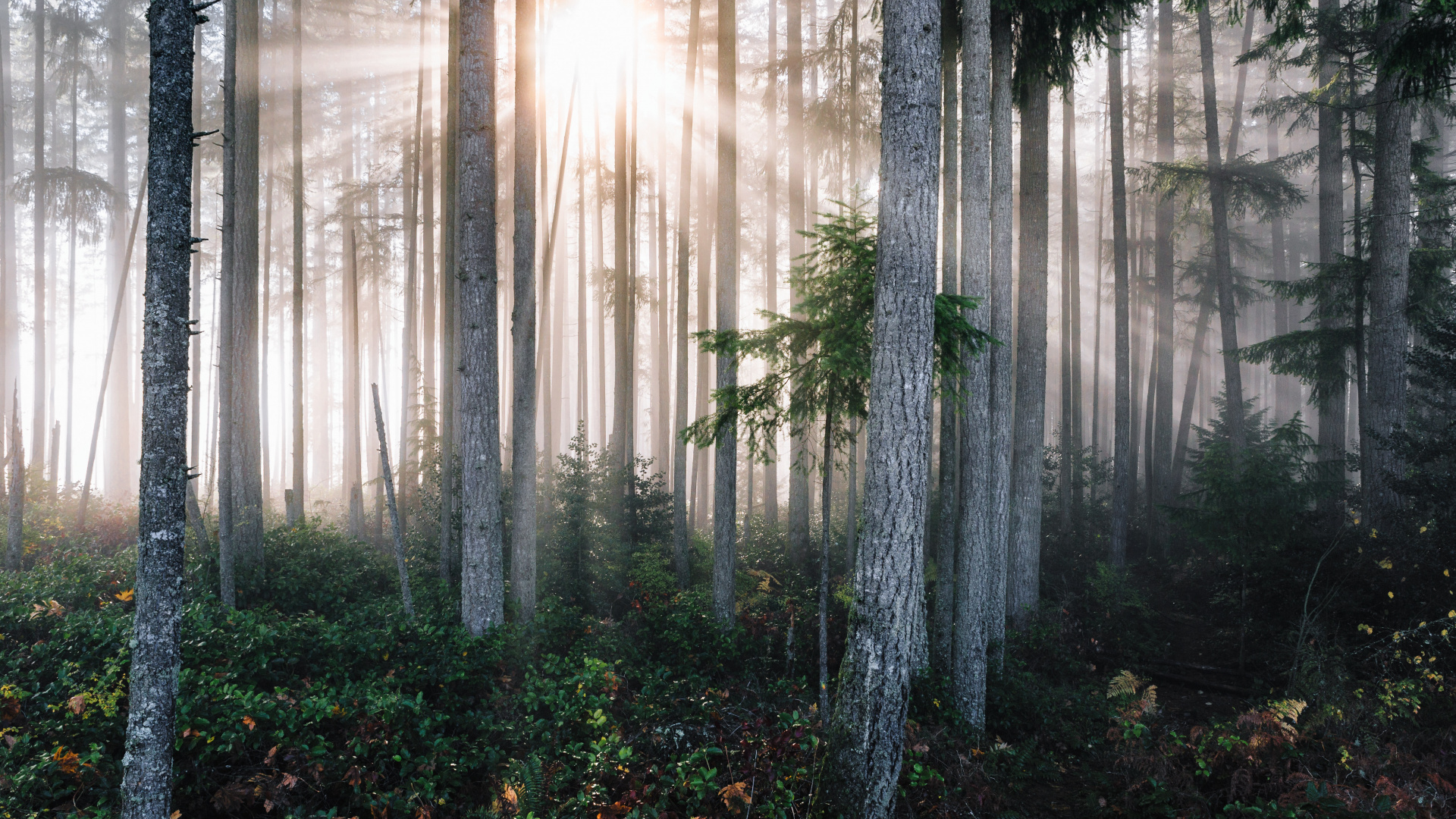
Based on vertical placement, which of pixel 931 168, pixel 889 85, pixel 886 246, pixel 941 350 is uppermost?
pixel 889 85

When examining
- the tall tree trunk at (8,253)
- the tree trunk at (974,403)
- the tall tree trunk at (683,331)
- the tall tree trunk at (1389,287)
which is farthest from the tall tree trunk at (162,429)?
the tall tree trunk at (8,253)

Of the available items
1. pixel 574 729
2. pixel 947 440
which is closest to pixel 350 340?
pixel 574 729

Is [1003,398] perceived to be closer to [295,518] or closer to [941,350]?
[941,350]

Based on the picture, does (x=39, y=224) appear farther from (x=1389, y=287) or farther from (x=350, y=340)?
(x=1389, y=287)

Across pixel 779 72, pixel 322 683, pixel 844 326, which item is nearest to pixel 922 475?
pixel 844 326

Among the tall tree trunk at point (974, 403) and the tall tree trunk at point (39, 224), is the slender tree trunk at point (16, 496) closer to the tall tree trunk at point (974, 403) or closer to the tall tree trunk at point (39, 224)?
the tall tree trunk at point (39, 224)

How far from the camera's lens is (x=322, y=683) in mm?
5984

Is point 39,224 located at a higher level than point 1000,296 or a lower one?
higher

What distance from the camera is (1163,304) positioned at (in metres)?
21.4

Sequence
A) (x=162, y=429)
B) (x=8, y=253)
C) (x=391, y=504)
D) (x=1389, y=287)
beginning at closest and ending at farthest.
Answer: (x=162, y=429) < (x=391, y=504) < (x=1389, y=287) < (x=8, y=253)

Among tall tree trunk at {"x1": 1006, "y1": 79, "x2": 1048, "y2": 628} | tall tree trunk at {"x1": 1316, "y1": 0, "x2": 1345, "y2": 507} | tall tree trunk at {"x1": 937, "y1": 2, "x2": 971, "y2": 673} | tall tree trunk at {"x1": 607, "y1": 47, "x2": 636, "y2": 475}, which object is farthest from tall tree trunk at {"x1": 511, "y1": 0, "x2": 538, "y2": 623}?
tall tree trunk at {"x1": 1316, "y1": 0, "x2": 1345, "y2": 507}

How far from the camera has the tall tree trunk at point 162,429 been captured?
412cm

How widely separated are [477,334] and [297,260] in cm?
740

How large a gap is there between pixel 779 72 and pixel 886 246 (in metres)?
11.8
